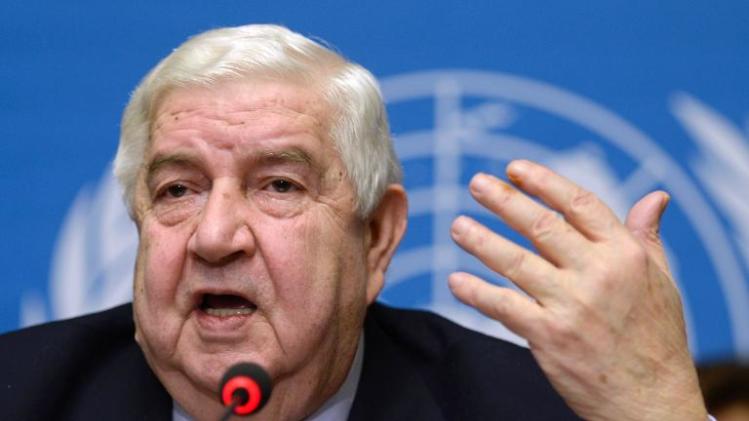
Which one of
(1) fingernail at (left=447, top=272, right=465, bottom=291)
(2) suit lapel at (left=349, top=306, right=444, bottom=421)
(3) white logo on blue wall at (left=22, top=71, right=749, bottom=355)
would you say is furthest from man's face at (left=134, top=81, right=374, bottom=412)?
(3) white logo on blue wall at (left=22, top=71, right=749, bottom=355)

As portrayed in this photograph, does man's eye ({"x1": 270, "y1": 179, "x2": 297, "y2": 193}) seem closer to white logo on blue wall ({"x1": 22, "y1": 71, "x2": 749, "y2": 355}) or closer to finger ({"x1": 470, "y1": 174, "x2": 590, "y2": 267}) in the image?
finger ({"x1": 470, "y1": 174, "x2": 590, "y2": 267})

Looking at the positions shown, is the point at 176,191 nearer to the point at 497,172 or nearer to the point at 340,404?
the point at 340,404

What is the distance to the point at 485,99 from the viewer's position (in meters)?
3.01

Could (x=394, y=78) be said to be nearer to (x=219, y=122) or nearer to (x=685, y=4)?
(x=685, y=4)

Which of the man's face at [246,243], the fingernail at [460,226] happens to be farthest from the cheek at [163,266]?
the fingernail at [460,226]

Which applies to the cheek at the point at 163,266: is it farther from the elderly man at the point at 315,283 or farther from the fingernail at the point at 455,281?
the fingernail at the point at 455,281

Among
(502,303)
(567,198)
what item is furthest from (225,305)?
(567,198)

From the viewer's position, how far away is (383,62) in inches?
120

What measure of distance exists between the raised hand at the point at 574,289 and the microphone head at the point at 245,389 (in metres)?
0.34

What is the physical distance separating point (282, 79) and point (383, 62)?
36.9 inches

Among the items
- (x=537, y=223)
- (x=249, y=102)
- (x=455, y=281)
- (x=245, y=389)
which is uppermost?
(x=249, y=102)

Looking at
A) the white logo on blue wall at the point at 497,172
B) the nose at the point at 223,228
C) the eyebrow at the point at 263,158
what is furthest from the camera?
the white logo on blue wall at the point at 497,172

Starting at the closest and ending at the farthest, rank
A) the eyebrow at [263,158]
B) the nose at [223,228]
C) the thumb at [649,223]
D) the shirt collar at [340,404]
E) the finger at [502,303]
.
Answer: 1. the finger at [502,303]
2. the thumb at [649,223]
3. the nose at [223,228]
4. the eyebrow at [263,158]
5. the shirt collar at [340,404]

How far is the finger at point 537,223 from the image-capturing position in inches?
65.0
